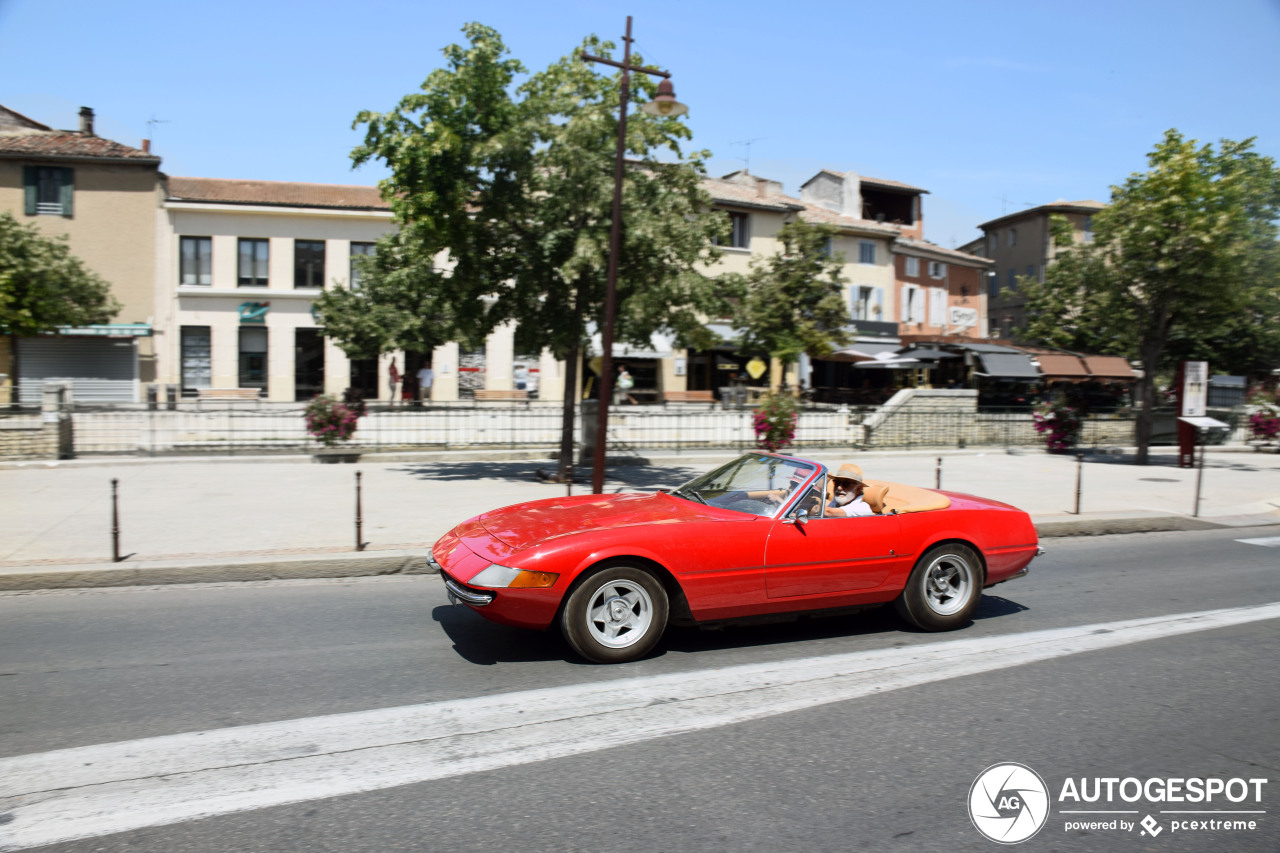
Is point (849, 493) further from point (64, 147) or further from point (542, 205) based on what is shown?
point (64, 147)

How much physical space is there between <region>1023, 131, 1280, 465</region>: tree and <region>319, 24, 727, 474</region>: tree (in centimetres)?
1137

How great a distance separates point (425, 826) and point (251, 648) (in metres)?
2.95

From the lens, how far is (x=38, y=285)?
29.3 m

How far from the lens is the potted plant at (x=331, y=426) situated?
17031 millimetres

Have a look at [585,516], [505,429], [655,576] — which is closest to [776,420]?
[505,429]

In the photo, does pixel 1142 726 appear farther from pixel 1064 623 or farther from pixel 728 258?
pixel 728 258

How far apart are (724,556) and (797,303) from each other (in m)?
30.0

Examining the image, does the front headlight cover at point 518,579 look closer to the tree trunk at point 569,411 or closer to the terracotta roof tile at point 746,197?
the tree trunk at point 569,411

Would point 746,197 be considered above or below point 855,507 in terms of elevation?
above

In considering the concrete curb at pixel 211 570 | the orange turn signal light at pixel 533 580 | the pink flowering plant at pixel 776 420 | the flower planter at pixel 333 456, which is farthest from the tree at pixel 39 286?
the orange turn signal light at pixel 533 580

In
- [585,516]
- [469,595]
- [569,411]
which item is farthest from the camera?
[569,411]

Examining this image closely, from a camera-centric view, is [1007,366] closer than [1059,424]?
No

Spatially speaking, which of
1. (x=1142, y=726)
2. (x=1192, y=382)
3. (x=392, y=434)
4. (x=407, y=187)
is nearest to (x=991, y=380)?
(x=1192, y=382)

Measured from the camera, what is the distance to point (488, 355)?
126 feet
